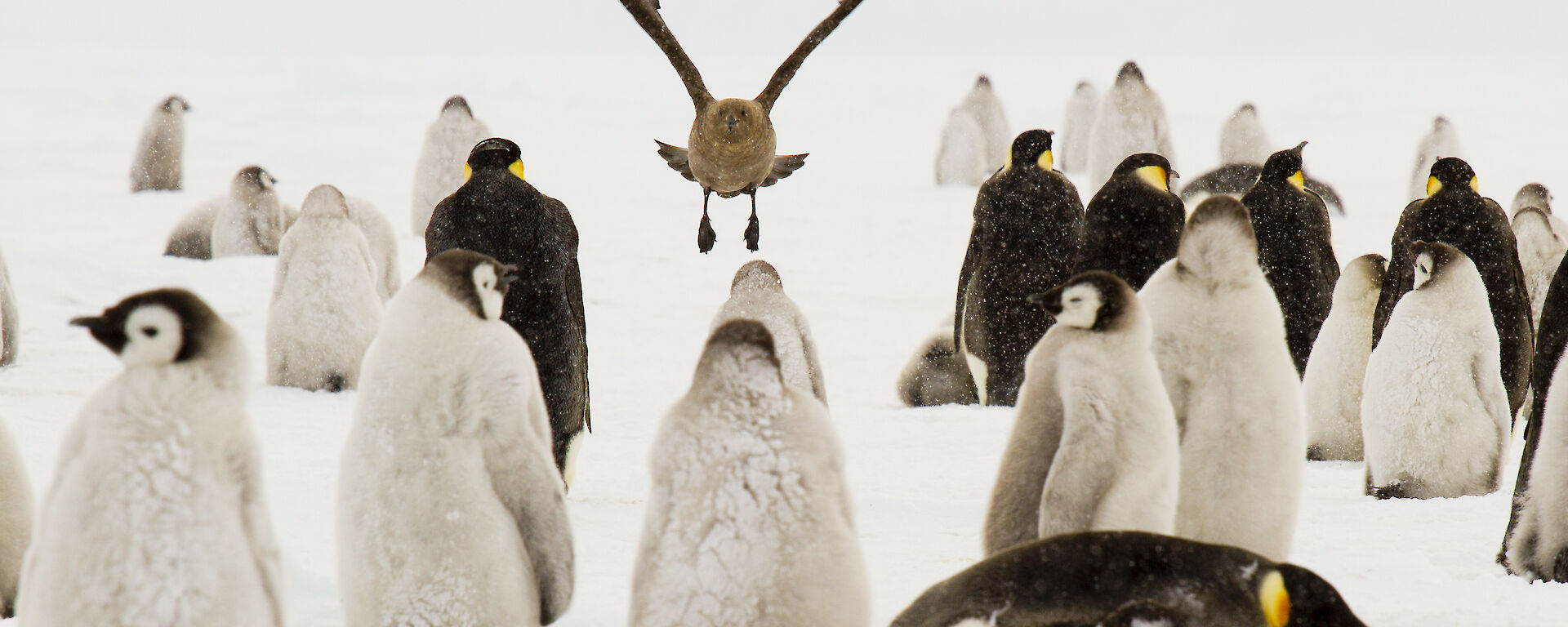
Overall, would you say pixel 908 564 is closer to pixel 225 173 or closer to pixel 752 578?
pixel 752 578

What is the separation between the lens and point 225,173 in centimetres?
1528

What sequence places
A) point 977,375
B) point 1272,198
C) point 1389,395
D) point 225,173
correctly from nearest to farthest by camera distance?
point 1389,395, point 1272,198, point 977,375, point 225,173

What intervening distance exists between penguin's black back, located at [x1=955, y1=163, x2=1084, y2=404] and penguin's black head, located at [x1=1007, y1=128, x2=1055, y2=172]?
3 centimetres

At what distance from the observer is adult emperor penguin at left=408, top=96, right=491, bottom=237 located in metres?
10.8

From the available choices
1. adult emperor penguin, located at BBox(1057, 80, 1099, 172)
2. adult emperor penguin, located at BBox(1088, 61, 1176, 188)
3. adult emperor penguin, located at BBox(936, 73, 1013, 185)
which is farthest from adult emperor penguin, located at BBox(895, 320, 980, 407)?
adult emperor penguin, located at BBox(1057, 80, 1099, 172)

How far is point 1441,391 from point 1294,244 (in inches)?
48.9

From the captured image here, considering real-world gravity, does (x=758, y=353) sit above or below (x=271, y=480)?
above

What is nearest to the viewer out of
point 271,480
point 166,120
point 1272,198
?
point 271,480

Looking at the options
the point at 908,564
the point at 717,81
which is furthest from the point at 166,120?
the point at 717,81

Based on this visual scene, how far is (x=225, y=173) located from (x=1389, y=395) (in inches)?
554

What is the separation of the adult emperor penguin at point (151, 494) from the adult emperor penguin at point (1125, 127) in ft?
39.0

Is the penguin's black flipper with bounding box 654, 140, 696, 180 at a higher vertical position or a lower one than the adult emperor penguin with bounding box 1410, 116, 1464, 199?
Answer: lower

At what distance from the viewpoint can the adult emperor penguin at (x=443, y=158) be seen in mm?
10812

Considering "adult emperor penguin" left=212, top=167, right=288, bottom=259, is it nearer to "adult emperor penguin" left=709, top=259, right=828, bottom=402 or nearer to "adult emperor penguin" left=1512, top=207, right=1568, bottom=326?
"adult emperor penguin" left=709, top=259, right=828, bottom=402
